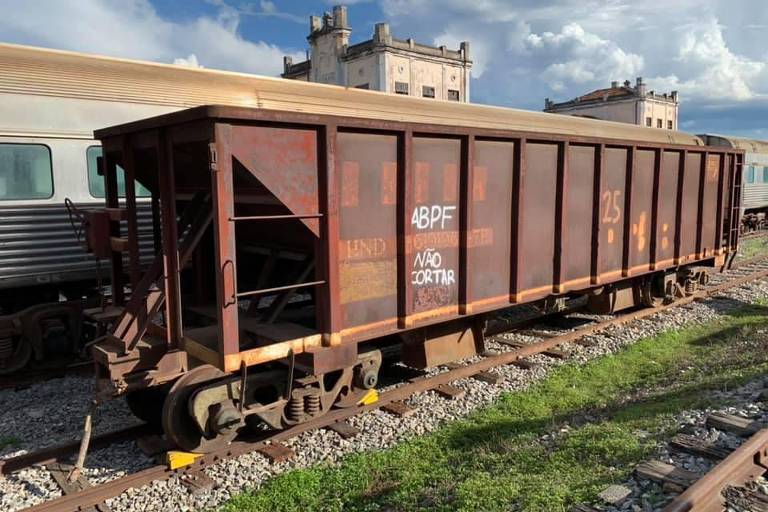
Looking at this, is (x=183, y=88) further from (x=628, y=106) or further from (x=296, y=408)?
(x=628, y=106)

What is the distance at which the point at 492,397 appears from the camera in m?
6.84

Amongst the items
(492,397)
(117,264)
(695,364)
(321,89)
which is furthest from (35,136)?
(695,364)

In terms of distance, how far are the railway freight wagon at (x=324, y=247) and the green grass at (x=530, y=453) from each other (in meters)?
0.92

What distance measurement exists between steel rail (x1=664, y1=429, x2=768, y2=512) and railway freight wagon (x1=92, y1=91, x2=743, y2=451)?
9.70 feet

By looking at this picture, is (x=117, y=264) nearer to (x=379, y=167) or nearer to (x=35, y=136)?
(x=35, y=136)

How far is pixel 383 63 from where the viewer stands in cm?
4412

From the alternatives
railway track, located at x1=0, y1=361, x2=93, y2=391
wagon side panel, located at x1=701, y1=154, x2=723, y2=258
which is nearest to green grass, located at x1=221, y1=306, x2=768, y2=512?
wagon side panel, located at x1=701, y1=154, x2=723, y2=258

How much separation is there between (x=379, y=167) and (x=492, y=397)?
3.00m

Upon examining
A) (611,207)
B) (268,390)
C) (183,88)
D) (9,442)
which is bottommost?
(9,442)

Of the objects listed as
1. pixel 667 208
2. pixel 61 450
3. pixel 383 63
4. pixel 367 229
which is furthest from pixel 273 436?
pixel 383 63

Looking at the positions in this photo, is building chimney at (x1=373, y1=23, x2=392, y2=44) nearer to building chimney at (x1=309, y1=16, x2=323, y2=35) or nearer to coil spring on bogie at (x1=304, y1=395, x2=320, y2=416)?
building chimney at (x1=309, y1=16, x2=323, y2=35)

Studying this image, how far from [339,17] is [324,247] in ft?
152

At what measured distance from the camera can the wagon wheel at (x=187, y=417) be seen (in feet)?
16.9

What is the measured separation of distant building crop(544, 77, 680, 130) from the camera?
61125 mm
